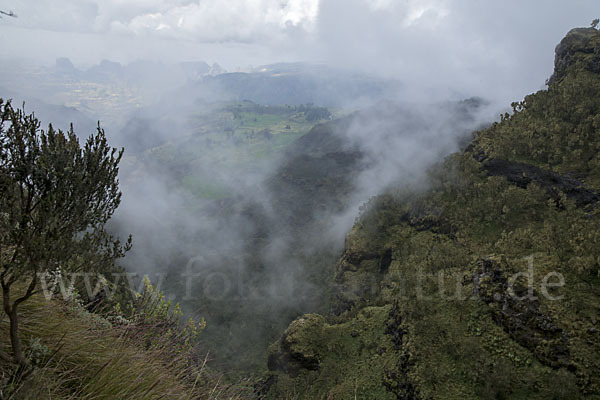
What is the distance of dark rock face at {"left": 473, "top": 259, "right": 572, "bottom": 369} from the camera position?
34.4 ft

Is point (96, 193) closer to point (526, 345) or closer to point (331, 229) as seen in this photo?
point (526, 345)

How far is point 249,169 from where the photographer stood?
620 feet

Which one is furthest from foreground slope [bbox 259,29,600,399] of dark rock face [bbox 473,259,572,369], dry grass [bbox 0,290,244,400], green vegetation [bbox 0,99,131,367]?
green vegetation [bbox 0,99,131,367]

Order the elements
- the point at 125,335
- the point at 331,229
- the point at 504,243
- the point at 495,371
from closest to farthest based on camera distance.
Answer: the point at 125,335 → the point at 495,371 → the point at 504,243 → the point at 331,229

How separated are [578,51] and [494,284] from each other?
21.2 meters

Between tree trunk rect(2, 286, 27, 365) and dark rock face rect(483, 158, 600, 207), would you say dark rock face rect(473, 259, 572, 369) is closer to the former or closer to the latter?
dark rock face rect(483, 158, 600, 207)

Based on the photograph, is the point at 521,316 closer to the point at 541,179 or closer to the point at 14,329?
the point at 541,179

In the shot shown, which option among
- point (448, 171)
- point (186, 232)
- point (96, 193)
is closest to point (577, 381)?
point (96, 193)

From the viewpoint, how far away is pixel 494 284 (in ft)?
44.7

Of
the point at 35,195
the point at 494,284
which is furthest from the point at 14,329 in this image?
the point at 494,284

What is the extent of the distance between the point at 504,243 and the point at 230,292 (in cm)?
5678

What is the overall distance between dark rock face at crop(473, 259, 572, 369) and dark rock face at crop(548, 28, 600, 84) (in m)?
17.7

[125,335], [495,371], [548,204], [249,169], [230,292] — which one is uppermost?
[249,169]

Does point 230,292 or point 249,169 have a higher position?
point 249,169
